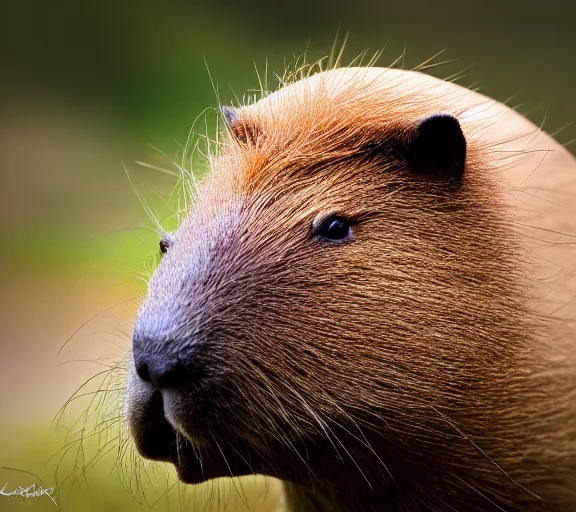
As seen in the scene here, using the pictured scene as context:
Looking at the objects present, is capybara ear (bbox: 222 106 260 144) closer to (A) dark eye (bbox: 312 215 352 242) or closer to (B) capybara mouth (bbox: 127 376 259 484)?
(A) dark eye (bbox: 312 215 352 242)

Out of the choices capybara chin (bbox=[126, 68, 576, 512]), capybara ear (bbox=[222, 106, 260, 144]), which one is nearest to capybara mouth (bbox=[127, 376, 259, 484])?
capybara chin (bbox=[126, 68, 576, 512])

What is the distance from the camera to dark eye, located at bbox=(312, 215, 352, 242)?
72cm

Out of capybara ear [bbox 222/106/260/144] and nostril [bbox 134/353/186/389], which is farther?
capybara ear [bbox 222/106/260/144]

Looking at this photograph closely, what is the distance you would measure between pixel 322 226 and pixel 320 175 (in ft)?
0.18

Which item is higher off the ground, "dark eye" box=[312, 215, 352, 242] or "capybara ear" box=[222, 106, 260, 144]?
"capybara ear" box=[222, 106, 260, 144]

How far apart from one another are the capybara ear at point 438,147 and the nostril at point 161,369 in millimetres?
282

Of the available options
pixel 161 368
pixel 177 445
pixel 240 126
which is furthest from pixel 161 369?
pixel 240 126

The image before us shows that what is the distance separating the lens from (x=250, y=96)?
0.96m

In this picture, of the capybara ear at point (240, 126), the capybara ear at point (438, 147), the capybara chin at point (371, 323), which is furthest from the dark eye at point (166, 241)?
the capybara ear at point (438, 147)

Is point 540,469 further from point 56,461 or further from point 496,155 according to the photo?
point 56,461

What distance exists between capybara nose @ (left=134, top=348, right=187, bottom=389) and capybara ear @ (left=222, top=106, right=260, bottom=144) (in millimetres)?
248

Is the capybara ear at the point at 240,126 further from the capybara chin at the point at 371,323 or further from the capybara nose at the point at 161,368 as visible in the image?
the capybara nose at the point at 161,368

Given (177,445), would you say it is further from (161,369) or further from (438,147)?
(438,147)

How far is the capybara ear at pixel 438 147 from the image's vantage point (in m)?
0.71
